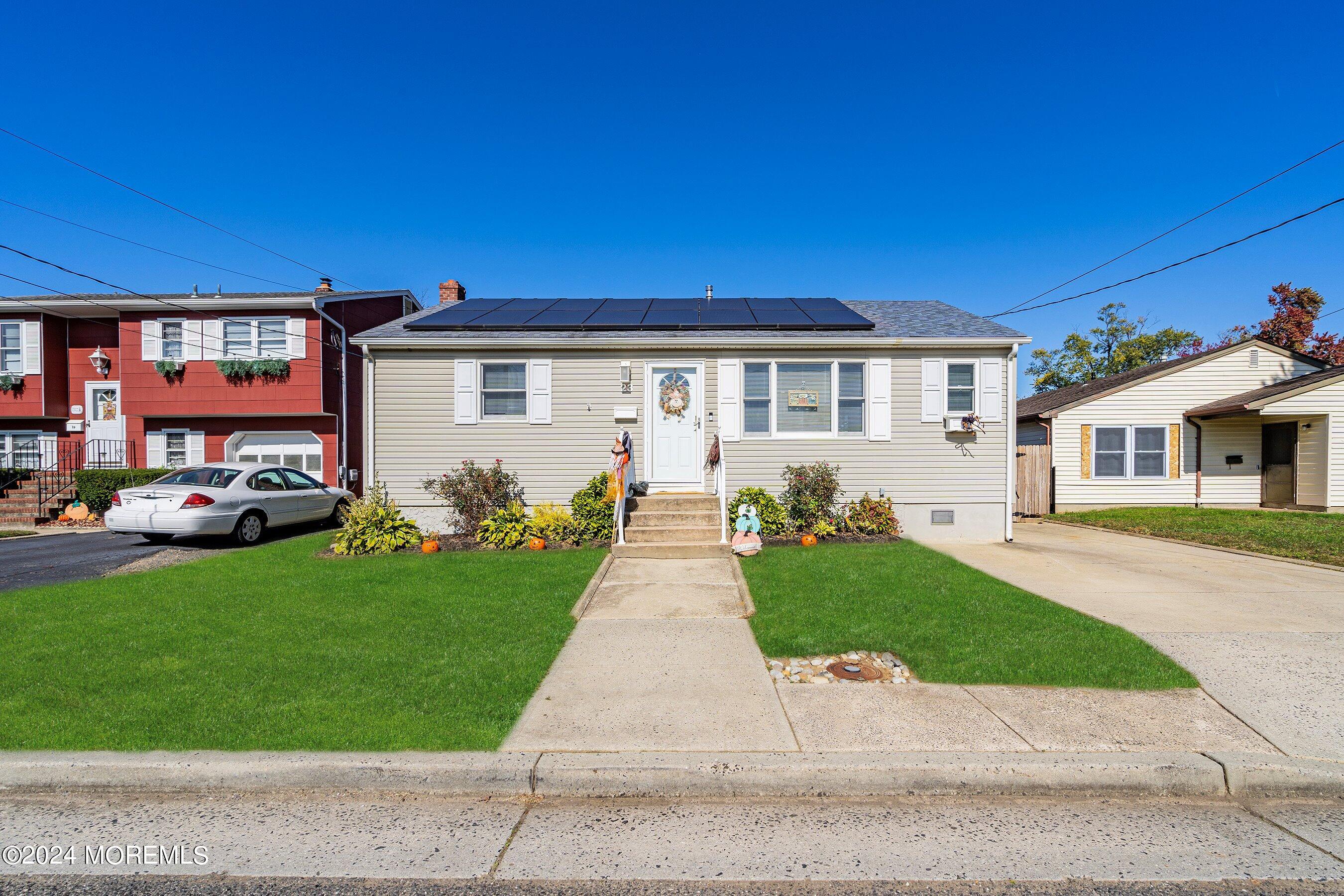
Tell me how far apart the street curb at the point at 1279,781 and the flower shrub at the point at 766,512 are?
6.57 meters

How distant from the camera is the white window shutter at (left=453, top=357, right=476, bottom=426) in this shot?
10609mm

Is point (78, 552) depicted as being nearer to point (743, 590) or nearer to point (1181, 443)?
point (743, 590)

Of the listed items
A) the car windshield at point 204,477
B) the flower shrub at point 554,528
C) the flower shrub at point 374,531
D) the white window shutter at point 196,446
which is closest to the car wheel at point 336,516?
the car windshield at point 204,477

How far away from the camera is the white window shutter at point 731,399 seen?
1058 centimetres

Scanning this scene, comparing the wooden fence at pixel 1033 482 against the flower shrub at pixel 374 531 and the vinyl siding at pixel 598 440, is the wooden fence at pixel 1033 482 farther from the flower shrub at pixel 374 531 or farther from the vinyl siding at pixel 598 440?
the flower shrub at pixel 374 531

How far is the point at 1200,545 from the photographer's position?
410 inches

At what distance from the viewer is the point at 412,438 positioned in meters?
10.6

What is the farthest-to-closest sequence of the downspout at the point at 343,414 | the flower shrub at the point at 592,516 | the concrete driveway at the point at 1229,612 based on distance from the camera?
the downspout at the point at 343,414
the flower shrub at the point at 592,516
the concrete driveway at the point at 1229,612

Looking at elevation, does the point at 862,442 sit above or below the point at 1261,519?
above

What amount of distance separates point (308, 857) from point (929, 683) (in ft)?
12.3

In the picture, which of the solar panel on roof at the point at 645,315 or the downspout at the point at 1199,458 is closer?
the solar panel on roof at the point at 645,315

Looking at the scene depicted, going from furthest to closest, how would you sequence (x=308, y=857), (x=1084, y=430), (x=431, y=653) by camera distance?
(x=1084, y=430), (x=431, y=653), (x=308, y=857)

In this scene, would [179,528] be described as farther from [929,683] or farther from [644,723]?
[929,683]

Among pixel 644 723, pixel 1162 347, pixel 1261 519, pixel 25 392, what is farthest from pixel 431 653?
pixel 1162 347
